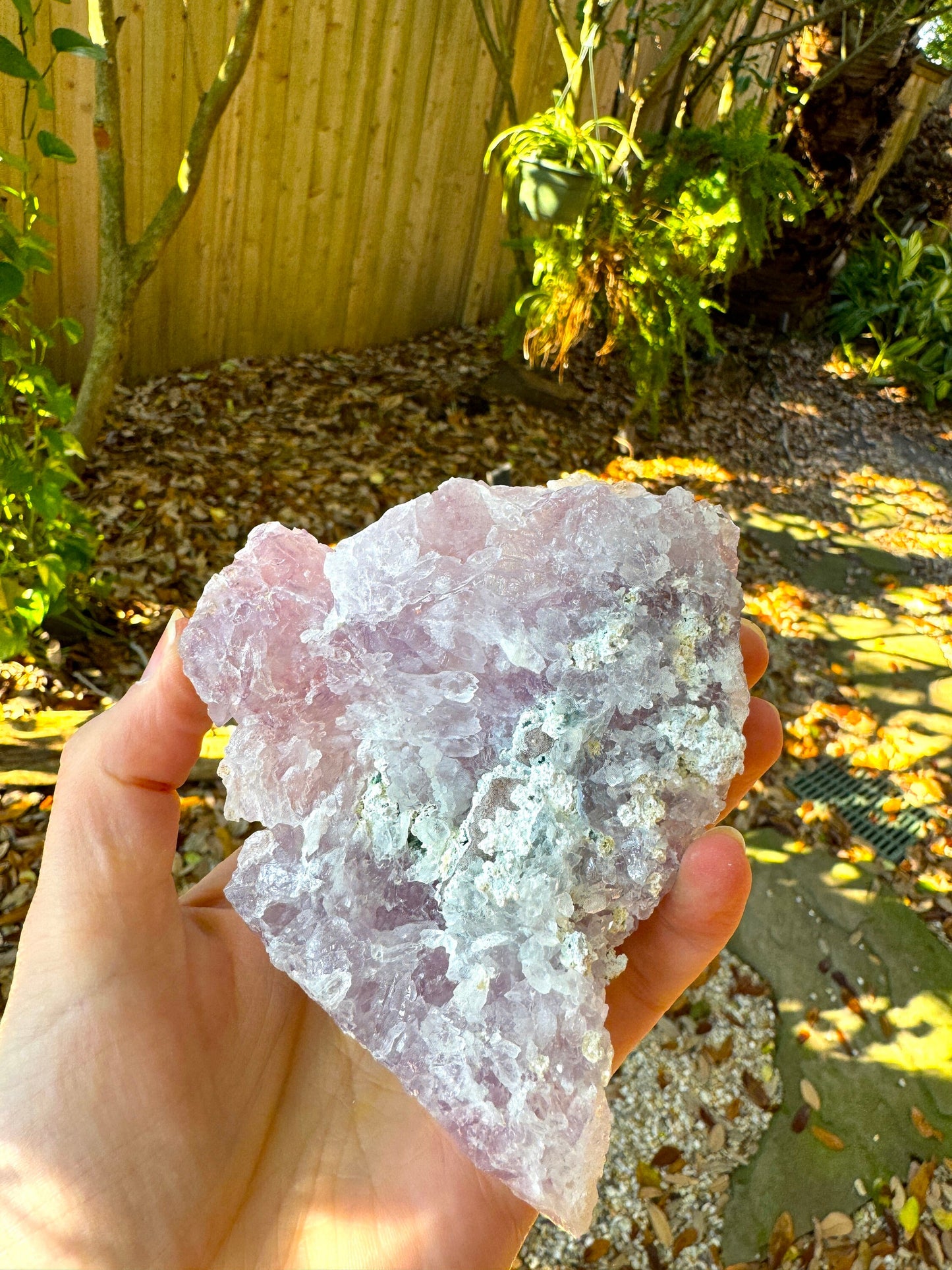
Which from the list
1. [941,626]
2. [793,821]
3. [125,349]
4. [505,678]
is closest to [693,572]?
Result: [505,678]

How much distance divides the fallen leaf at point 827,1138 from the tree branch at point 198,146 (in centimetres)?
337

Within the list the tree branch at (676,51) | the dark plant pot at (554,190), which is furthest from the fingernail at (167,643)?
the tree branch at (676,51)

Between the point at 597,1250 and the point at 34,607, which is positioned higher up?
the point at 34,607

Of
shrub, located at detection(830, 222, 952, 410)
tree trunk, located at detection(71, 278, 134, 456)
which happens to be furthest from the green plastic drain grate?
shrub, located at detection(830, 222, 952, 410)

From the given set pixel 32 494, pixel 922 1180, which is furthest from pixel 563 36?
pixel 922 1180

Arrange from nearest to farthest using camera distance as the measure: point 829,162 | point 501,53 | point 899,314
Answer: point 501,53, point 829,162, point 899,314

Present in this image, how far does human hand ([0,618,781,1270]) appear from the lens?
1.25 metres

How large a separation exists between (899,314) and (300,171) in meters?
5.66

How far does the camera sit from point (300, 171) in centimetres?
438

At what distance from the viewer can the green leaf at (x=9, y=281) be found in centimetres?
183

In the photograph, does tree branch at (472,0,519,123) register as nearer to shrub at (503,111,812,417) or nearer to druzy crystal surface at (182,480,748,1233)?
shrub at (503,111,812,417)

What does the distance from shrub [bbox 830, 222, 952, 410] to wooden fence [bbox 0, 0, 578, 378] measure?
3823 millimetres

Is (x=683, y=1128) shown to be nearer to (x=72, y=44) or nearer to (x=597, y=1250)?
(x=597, y=1250)

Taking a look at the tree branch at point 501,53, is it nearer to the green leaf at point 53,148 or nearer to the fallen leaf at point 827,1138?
the green leaf at point 53,148
